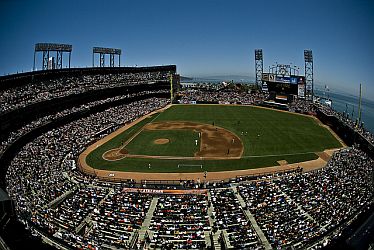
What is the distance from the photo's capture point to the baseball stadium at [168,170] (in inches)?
837

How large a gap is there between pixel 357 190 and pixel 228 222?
12056 millimetres

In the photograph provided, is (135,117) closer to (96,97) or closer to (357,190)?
(96,97)

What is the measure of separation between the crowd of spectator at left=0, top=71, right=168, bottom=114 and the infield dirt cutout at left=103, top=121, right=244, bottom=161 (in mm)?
16619

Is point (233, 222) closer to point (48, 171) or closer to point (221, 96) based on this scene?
point (48, 171)

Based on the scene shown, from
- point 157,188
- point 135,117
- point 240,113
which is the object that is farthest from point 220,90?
point 157,188

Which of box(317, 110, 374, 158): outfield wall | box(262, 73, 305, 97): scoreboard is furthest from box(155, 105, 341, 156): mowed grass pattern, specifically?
box(262, 73, 305, 97): scoreboard

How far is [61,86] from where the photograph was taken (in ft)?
202

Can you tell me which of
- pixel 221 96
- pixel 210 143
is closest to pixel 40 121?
pixel 210 143

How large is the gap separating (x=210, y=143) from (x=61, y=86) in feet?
115

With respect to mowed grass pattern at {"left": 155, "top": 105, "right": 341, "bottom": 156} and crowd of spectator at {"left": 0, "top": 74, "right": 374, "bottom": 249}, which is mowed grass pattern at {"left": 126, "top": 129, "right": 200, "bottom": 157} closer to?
mowed grass pattern at {"left": 155, "top": 105, "right": 341, "bottom": 156}

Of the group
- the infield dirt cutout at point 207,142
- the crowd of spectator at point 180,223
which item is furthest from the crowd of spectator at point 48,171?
the infield dirt cutout at point 207,142

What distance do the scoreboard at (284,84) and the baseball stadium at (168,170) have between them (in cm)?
35

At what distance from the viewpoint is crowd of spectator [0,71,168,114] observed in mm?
46188

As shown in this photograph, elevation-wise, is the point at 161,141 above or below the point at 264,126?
below
